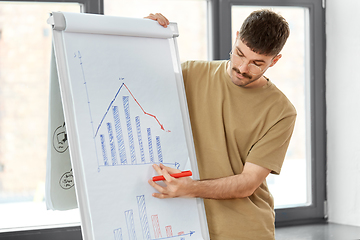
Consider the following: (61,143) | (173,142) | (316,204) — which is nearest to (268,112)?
(173,142)

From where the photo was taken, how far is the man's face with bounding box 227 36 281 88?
3.72ft

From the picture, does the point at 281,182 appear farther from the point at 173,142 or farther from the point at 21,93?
the point at 21,93

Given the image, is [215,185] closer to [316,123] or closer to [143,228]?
[143,228]

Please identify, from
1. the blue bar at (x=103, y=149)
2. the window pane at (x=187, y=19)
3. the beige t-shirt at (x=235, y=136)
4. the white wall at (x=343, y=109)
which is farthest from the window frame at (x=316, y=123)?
the blue bar at (x=103, y=149)

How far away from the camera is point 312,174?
195 centimetres

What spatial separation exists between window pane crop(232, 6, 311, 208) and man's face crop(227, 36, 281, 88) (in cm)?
80

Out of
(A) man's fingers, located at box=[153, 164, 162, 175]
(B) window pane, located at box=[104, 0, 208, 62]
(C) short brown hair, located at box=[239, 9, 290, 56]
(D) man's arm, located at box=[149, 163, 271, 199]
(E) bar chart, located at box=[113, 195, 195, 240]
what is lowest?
(E) bar chart, located at box=[113, 195, 195, 240]

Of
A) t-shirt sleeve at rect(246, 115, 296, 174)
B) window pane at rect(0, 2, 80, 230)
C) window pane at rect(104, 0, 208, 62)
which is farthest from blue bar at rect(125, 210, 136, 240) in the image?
window pane at rect(104, 0, 208, 62)

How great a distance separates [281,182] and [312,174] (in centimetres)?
16

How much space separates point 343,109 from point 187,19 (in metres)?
0.90

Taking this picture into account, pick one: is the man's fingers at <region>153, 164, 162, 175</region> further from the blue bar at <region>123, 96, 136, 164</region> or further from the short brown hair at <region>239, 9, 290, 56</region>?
the short brown hair at <region>239, 9, 290, 56</region>

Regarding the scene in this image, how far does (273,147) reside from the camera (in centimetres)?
120

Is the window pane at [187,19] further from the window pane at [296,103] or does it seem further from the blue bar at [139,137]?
the blue bar at [139,137]

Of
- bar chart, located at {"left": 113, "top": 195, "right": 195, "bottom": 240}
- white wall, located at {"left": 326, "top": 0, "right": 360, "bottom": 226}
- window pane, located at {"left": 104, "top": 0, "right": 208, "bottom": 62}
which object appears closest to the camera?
bar chart, located at {"left": 113, "top": 195, "right": 195, "bottom": 240}
